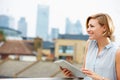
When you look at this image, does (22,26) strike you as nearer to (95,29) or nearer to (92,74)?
(95,29)

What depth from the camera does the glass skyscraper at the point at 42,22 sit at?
3215 mm

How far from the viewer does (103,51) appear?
1.33m

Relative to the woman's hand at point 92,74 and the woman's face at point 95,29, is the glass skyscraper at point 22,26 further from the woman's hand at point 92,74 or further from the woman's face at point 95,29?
the woman's hand at point 92,74

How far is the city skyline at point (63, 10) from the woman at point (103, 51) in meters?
1.88

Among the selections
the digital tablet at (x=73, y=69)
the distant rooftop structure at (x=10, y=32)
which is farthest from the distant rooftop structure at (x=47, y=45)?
the digital tablet at (x=73, y=69)

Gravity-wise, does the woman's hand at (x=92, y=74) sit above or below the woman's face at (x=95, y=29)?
below

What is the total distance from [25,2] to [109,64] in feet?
6.84

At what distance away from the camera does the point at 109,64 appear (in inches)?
51.0

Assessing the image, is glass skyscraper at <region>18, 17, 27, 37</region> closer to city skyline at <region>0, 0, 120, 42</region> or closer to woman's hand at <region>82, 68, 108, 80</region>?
city skyline at <region>0, 0, 120, 42</region>

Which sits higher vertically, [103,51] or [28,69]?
[103,51]

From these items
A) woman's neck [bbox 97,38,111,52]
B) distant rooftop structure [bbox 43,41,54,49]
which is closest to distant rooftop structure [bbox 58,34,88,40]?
distant rooftop structure [bbox 43,41,54,49]

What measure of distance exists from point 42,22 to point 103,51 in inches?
78.2

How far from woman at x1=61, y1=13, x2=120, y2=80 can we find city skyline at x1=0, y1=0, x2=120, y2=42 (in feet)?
6.18

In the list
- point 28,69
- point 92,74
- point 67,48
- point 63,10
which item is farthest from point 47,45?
point 92,74
